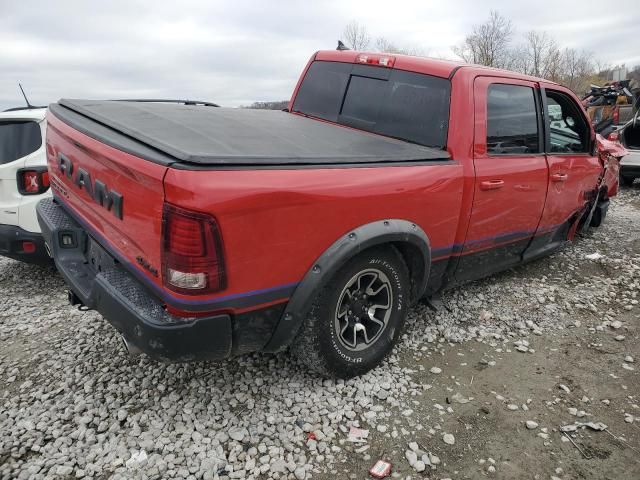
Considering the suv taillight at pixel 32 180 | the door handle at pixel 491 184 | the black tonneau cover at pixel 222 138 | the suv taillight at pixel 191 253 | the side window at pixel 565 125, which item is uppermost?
the side window at pixel 565 125

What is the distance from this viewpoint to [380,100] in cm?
343

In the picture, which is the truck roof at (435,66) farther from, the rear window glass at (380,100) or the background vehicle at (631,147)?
the background vehicle at (631,147)

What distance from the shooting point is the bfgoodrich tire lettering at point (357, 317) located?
2475mm

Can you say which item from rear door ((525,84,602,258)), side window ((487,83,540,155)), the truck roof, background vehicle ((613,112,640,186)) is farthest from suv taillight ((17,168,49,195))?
background vehicle ((613,112,640,186))

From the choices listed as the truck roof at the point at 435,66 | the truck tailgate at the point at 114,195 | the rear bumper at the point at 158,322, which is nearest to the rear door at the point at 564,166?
the truck roof at the point at 435,66

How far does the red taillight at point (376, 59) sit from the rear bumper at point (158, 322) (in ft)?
7.16

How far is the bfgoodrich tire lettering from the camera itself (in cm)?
247

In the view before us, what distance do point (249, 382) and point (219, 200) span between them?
1363 millimetres

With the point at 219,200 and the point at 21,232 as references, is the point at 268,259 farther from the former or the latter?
the point at 21,232

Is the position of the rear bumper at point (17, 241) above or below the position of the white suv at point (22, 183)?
below

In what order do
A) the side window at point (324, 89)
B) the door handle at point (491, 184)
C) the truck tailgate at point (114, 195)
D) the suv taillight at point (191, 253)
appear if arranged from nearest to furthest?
the suv taillight at point (191, 253) → the truck tailgate at point (114, 195) → the door handle at point (491, 184) → the side window at point (324, 89)

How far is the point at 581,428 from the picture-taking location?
98.4 inches

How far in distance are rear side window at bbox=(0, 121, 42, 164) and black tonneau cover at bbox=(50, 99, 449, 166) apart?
0.91 metres

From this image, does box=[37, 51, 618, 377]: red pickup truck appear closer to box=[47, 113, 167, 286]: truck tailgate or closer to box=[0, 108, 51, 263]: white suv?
box=[47, 113, 167, 286]: truck tailgate
